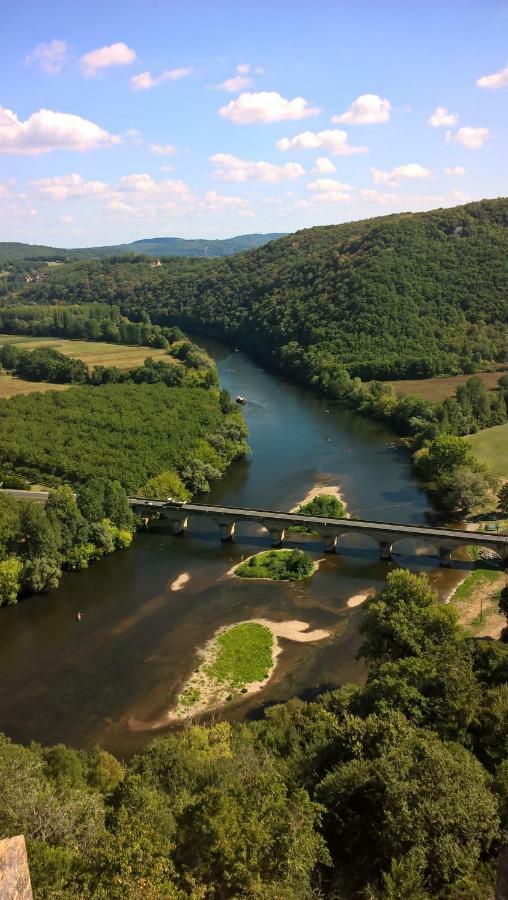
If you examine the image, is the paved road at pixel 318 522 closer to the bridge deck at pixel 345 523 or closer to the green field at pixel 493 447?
the bridge deck at pixel 345 523

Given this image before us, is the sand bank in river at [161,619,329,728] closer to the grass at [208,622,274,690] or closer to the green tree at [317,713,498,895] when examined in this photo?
the grass at [208,622,274,690]

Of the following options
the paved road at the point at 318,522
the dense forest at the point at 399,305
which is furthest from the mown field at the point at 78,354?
the paved road at the point at 318,522

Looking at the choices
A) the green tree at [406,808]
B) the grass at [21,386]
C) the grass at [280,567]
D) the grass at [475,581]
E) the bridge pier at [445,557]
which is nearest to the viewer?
the green tree at [406,808]

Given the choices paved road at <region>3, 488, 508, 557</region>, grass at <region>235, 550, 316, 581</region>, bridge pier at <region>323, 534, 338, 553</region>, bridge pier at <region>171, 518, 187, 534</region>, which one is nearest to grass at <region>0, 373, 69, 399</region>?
paved road at <region>3, 488, 508, 557</region>

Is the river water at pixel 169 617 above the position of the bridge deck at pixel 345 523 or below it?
below

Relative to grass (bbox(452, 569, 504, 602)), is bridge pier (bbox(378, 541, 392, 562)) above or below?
above

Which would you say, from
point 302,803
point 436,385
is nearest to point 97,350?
point 436,385
